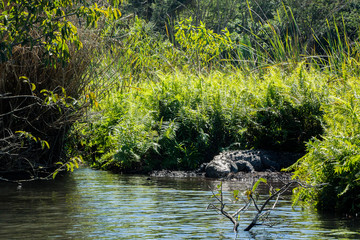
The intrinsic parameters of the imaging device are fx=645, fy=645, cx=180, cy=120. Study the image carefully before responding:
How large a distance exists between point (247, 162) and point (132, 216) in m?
4.65

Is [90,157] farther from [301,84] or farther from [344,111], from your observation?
[344,111]

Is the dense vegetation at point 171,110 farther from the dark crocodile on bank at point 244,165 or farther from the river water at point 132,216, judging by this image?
the river water at point 132,216

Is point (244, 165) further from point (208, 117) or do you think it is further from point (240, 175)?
point (208, 117)

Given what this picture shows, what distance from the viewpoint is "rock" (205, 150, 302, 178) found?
38.3 ft

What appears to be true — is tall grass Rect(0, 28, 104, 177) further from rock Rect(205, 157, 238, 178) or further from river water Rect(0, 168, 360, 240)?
rock Rect(205, 157, 238, 178)

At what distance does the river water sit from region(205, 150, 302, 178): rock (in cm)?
93

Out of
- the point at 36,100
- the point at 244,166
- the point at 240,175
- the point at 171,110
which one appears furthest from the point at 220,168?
the point at 36,100

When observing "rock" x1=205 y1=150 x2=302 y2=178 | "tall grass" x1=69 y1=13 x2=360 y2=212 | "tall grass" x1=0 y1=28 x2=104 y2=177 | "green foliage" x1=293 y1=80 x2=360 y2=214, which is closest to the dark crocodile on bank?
"rock" x1=205 y1=150 x2=302 y2=178

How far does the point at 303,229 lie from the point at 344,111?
2.41 m

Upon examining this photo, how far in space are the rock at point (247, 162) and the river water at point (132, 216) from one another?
0.93m

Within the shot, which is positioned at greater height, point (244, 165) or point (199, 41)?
Result: point (199, 41)

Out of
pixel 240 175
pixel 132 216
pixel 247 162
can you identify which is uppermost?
pixel 247 162

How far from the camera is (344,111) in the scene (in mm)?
8641

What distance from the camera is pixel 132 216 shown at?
25.2 feet
